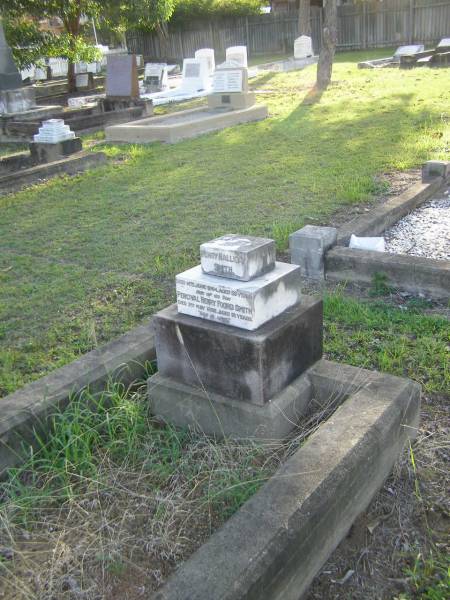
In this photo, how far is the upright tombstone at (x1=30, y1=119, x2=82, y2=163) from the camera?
11.1 meters

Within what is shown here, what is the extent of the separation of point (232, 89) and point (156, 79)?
7.19 metres

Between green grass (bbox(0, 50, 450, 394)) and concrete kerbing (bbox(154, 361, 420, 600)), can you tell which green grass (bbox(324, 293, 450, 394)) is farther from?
green grass (bbox(0, 50, 450, 394))

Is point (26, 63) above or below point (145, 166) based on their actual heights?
above

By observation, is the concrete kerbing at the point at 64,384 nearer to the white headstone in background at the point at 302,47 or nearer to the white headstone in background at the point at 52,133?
the white headstone in background at the point at 52,133

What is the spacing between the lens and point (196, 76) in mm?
19203

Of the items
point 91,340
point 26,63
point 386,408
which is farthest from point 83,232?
point 26,63

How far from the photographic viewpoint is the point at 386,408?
9.21ft

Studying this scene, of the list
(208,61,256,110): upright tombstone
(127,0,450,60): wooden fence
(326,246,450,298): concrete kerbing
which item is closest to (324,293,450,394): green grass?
(326,246,450,298): concrete kerbing

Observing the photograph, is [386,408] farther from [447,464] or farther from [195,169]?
[195,169]

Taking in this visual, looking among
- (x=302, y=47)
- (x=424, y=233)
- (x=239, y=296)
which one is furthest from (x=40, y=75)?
(x=239, y=296)

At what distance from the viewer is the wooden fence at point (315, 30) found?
2745 centimetres

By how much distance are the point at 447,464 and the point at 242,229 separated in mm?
3764

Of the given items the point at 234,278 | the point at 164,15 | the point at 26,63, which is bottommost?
the point at 234,278

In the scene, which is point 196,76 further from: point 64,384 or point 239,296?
point 239,296
